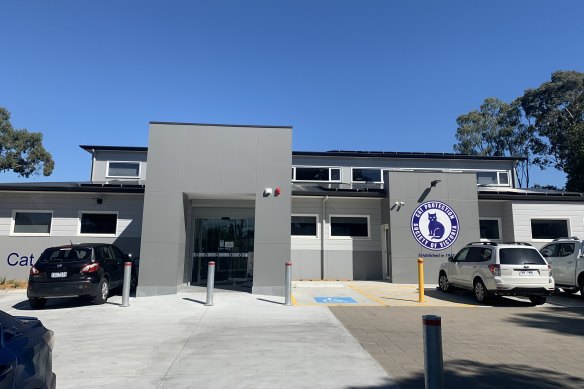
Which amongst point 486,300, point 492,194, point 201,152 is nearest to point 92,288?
point 201,152

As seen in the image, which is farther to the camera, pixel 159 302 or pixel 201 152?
pixel 201 152

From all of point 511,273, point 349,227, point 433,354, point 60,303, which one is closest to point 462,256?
point 511,273

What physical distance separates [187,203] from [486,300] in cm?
976

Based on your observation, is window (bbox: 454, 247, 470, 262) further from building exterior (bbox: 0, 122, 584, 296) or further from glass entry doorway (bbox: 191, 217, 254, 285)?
glass entry doorway (bbox: 191, 217, 254, 285)

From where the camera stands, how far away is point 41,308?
423 inches

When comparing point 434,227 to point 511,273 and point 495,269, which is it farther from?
point 511,273

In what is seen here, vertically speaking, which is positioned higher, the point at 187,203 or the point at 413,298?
the point at 187,203

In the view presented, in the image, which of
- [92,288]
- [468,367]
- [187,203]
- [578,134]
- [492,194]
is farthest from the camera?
[578,134]

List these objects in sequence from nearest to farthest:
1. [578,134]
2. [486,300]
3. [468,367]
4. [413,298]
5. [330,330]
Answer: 1. [468,367]
2. [330,330]
3. [486,300]
4. [413,298]
5. [578,134]

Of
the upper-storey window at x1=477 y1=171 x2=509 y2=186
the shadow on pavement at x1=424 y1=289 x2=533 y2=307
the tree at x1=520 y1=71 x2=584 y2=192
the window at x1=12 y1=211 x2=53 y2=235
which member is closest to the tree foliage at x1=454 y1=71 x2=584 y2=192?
the tree at x1=520 y1=71 x2=584 y2=192

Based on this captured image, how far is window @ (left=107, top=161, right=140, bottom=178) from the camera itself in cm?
2109

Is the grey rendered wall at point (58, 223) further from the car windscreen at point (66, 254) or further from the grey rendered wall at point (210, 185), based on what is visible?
the car windscreen at point (66, 254)

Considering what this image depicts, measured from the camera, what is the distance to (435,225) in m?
16.7

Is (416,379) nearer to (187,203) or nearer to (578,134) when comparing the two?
(187,203)
